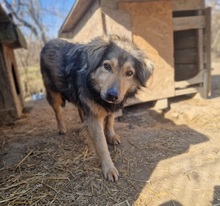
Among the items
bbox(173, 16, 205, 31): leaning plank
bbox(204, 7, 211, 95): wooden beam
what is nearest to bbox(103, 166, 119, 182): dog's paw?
bbox(173, 16, 205, 31): leaning plank

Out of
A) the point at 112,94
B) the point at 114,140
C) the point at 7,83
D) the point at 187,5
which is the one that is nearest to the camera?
the point at 112,94

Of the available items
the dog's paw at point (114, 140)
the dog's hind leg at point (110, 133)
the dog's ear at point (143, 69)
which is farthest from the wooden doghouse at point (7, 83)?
the dog's ear at point (143, 69)

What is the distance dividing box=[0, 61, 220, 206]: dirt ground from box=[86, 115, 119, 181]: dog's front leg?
9 cm

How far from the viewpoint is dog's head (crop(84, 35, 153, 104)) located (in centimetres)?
238

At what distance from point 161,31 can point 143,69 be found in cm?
234

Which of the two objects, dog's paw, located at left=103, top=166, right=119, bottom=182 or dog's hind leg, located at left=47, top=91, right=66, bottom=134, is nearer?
dog's paw, located at left=103, top=166, right=119, bottom=182

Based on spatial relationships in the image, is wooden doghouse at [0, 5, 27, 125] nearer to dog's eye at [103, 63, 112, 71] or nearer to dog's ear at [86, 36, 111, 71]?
dog's ear at [86, 36, 111, 71]

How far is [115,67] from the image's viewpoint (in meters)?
2.46

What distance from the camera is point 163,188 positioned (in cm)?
241

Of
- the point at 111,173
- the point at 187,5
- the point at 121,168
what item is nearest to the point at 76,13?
the point at 187,5

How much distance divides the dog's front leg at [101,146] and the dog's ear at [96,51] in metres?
0.63

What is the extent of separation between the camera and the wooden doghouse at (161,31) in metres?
4.34

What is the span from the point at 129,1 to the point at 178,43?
2.30 metres

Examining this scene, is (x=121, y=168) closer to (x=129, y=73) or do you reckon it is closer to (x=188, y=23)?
(x=129, y=73)
